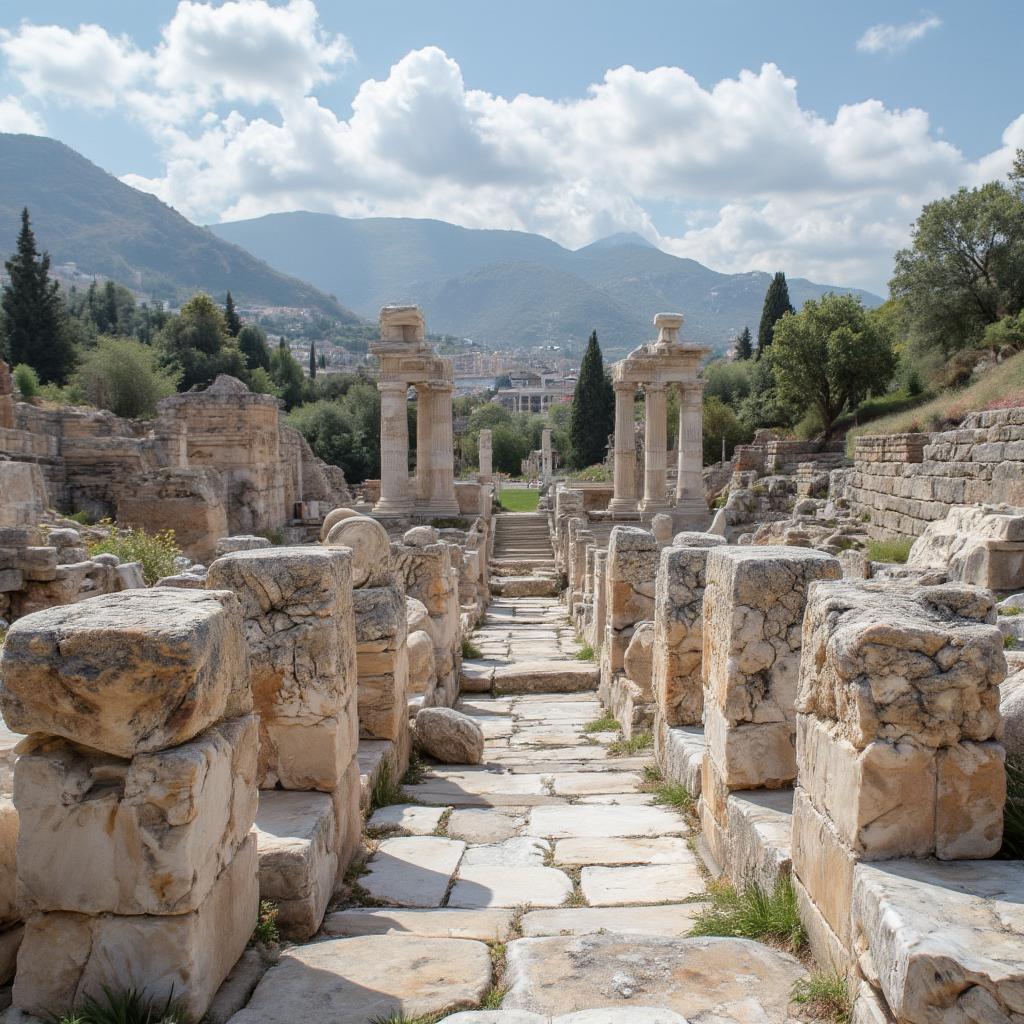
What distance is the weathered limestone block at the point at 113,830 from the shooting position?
8.37 ft

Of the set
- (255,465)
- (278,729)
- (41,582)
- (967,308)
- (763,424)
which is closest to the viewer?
(278,729)

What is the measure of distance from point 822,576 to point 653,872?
1.52 meters

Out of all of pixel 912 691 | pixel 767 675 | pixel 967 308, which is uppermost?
pixel 967 308

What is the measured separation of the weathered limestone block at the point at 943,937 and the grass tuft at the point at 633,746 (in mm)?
4227

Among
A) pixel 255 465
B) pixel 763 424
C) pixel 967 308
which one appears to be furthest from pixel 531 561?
pixel 763 424

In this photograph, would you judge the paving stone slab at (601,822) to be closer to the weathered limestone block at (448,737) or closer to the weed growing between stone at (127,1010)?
the weathered limestone block at (448,737)

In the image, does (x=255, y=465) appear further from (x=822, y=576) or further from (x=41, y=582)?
(x=822, y=576)

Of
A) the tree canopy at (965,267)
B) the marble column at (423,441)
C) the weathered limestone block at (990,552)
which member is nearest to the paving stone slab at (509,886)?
the weathered limestone block at (990,552)

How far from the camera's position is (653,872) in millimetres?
4137

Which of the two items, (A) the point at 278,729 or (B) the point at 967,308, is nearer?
(A) the point at 278,729

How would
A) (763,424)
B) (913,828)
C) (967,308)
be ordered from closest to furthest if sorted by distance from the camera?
(913,828) < (967,308) < (763,424)

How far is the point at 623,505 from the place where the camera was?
2656 cm

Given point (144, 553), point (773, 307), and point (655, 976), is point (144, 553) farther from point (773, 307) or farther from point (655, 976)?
point (773, 307)

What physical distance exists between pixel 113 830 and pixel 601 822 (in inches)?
116
